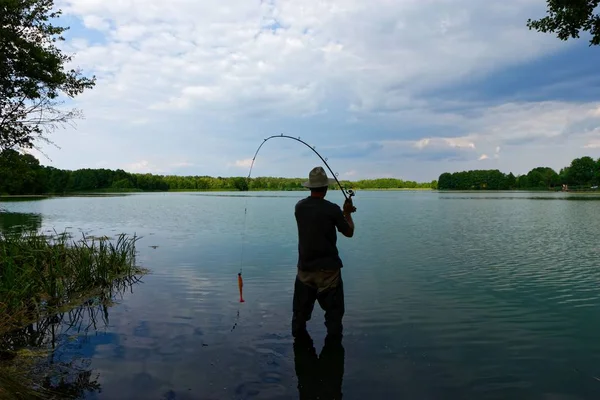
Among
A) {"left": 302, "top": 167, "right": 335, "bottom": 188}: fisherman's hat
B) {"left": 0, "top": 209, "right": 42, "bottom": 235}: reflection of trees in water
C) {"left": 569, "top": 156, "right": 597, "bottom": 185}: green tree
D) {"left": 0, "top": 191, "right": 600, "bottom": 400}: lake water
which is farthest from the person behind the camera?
{"left": 569, "top": 156, "right": 597, "bottom": 185}: green tree

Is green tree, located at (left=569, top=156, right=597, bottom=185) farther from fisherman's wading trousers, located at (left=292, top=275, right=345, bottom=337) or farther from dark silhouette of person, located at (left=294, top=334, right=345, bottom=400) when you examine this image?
fisherman's wading trousers, located at (left=292, top=275, right=345, bottom=337)

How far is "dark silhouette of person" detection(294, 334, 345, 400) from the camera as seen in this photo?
559 centimetres

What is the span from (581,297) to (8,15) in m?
20.4

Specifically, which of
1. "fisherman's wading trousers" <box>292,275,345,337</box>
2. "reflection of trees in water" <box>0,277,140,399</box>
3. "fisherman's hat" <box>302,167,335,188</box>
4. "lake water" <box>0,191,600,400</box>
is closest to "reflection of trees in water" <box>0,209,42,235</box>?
"lake water" <box>0,191,600,400</box>

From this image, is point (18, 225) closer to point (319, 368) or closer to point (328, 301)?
point (328, 301)

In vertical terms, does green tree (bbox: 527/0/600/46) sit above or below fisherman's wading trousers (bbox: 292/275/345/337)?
above

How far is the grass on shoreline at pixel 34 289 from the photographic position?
550 centimetres

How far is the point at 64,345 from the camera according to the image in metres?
7.29

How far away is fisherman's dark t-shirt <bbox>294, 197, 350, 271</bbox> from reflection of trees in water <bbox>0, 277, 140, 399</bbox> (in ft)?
11.3

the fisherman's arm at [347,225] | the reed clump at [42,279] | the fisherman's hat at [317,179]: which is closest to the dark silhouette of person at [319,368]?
the fisherman's arm at [347,225]

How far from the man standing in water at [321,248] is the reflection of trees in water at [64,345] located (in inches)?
130

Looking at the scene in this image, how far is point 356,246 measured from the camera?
22484mm

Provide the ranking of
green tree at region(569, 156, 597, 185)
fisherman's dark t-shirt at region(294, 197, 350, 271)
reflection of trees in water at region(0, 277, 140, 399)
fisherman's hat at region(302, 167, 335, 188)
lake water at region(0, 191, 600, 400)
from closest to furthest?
reflection of trees in water at region(0, 277, 140, 399)
lake water at region(0, 191, 600, 400)
fisherman's dark t-shirt at region(294, 197, 350, 271)
fisherman's hat at region(302, 167, 335, 188)
green tree at region(569, 156, 597, 185)

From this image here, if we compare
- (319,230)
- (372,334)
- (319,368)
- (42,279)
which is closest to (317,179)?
(319,230)
